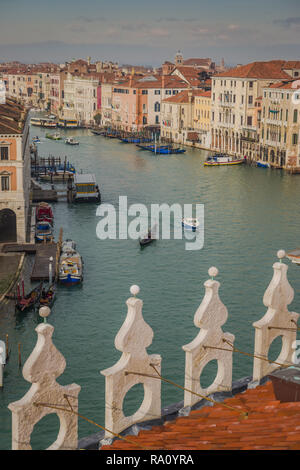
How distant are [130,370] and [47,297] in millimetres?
17348

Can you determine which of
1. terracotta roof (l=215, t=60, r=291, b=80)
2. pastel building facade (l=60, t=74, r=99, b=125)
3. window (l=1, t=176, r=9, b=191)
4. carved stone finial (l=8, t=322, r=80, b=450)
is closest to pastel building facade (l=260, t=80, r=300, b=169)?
terracotta roof (l=215, t=60, r=291, b=80)

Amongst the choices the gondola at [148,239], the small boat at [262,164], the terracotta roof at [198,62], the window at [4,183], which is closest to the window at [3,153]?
the window at [4,183]

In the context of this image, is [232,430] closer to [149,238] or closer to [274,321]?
[274,321]

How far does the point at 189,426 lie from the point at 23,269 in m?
21.3

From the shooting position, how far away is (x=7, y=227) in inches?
1260

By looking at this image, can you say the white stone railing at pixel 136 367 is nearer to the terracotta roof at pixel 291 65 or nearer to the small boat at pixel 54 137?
the terracotta roof at pixel 291 65

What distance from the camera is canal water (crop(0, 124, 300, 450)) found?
17094 millimetres

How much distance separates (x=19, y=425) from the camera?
5.13 meters

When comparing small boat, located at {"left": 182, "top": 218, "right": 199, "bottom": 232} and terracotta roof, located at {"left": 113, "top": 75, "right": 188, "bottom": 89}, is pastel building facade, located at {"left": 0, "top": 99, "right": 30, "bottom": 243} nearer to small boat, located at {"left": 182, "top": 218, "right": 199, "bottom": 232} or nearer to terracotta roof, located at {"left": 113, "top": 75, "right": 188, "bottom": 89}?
small boat, located at {"left": 182, "top": 218, "right": 199, "bottom": 232}

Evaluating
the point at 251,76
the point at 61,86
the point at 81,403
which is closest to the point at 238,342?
the point at 81,403

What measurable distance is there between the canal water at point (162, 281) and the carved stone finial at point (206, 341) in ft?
27.4
